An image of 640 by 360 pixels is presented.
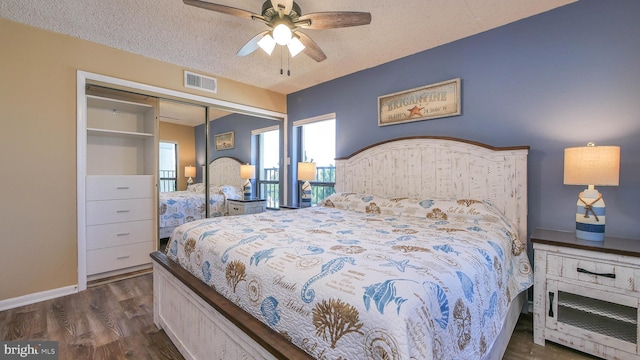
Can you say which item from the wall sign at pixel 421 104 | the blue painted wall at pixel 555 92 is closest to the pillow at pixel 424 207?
the blue painted wall at pixel 555 92

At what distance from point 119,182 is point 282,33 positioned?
93.0 inches

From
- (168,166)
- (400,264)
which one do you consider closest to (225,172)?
(168,166)

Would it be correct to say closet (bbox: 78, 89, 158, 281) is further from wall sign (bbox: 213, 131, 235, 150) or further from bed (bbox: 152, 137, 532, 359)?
bed (bbox: 152, 137, 532, 359)

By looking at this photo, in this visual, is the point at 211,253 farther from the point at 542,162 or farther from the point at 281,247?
the point at 542,162

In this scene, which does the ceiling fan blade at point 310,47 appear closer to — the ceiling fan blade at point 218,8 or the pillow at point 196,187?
the ceiling fan blade at point 218,8

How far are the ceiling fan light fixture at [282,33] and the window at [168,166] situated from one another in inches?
81.1

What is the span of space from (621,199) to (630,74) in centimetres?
87

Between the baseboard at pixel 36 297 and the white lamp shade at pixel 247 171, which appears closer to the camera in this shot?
the baseboard at pixel 36 297

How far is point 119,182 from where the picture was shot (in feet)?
9.41

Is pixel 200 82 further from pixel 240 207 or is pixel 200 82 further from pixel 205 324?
pixel 205 324

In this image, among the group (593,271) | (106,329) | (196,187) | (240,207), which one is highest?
(196,187)

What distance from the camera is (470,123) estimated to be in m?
2.56

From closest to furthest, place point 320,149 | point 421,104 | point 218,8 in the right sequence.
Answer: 1. point 218,8
2. point 421,104
3. point 320,149

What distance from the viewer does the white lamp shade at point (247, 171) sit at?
3.99m
